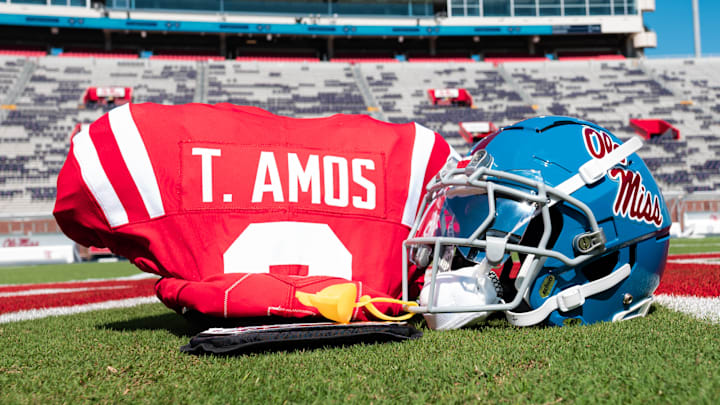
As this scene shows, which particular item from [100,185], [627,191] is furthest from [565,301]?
[100,185]

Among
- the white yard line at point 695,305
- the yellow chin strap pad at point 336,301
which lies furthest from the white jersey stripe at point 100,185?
the white yard line at point 695,305

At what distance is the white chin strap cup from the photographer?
6.16 feet

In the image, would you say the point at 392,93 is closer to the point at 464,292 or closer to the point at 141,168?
the point at 141,168

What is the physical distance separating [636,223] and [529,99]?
2469cm

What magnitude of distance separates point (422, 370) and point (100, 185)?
4.50 ft

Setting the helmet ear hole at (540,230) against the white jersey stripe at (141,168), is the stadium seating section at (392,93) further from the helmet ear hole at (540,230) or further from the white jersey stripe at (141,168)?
the helmet ear hole at (540,230)

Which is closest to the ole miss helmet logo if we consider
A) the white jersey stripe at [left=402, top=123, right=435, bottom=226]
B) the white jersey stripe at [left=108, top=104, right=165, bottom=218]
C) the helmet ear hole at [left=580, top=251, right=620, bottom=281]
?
the helmet ear hole at [left=580, top=251, right=620, bottom=281]

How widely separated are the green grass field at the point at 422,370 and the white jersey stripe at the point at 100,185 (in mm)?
475

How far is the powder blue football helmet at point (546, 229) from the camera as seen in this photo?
1848 millimetres

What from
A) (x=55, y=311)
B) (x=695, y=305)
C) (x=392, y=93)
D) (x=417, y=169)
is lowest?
(x=55, y=311)

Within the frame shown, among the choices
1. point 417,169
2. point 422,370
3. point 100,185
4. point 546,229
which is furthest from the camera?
point 417,169

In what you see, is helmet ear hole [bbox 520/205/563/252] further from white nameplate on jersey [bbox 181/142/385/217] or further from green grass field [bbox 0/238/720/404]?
white nameplate on jersey [bbox 181/142/385/217]

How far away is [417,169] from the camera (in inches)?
92.4

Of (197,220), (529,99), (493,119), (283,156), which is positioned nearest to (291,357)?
(197,220)
